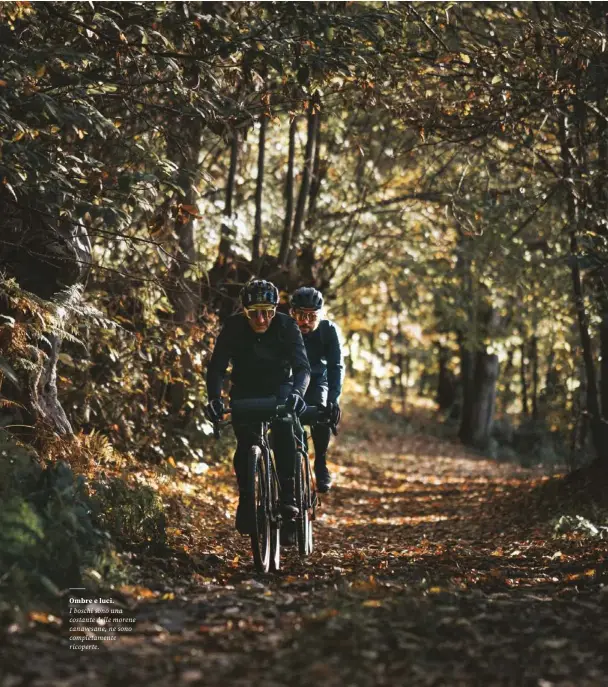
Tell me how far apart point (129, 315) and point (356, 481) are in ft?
25.5

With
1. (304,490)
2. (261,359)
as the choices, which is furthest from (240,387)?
(304,490)

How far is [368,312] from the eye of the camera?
2755 centimetres

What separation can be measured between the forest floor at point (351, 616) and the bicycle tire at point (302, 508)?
19cm

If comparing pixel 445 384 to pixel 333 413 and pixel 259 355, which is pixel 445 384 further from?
pixel 259 355

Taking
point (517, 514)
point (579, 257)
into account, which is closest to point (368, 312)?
point (517, 514)

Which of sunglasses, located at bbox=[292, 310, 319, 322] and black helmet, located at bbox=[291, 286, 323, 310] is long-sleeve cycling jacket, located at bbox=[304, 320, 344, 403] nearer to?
sunglasses, located at bbox=[292, 310, 319, 322]

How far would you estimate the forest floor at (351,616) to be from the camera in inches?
184

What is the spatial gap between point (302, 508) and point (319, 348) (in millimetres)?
2080

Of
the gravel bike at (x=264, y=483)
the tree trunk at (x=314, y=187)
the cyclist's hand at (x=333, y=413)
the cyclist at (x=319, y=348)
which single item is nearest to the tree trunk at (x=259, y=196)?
the tree trunk at (x=314, y=187)

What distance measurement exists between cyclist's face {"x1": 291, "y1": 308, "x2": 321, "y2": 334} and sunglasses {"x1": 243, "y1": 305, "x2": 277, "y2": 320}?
1.86 metres

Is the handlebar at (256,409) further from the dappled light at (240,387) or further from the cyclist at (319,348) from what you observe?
the cyclist at (319,348)

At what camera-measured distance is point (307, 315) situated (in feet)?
31.7

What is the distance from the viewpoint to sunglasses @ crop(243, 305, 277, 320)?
7.73 meters

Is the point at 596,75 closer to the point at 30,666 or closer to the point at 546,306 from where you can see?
the point at 30,666
